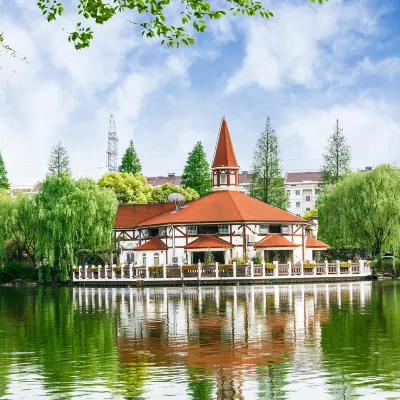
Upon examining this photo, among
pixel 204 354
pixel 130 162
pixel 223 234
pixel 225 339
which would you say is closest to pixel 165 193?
pixel 130 162

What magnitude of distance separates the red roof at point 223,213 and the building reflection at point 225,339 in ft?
101

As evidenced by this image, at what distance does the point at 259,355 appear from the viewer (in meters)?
15.8

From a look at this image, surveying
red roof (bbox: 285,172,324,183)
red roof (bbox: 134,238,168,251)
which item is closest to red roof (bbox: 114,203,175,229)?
red roof (bbox: 134,238,168,251)

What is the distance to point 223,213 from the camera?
211ft

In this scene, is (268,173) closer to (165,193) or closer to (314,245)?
(165,193)

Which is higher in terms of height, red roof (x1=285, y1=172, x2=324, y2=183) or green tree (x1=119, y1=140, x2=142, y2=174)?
red roof (x1=285, y1=172, x2=324, y2=183)

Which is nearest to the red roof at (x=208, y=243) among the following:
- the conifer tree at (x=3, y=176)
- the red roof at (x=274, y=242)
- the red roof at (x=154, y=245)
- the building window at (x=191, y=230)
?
the building window at (x=191, y=230)

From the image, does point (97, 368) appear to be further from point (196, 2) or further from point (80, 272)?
point (80, 272)

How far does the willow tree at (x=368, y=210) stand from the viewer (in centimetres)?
6344

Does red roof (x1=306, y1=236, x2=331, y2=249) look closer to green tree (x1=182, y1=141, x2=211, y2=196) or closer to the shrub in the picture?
the shrub

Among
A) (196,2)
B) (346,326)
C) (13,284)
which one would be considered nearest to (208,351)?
(346,326)

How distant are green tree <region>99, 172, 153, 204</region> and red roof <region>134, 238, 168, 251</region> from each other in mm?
25757

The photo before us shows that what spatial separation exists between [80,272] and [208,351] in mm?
46400

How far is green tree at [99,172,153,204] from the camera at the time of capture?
91.4 m
